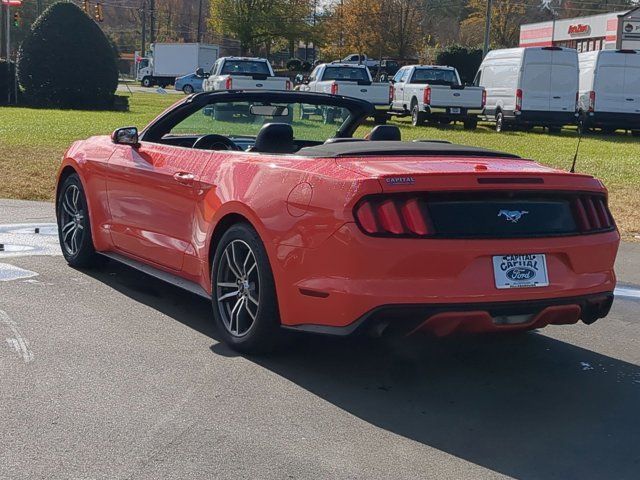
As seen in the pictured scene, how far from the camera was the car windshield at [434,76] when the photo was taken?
30.1m

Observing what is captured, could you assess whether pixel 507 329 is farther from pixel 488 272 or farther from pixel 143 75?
pixel 143 75

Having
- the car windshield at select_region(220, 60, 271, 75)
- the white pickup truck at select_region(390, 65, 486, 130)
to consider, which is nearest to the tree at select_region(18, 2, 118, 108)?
the car windshield at select_region(220, 60, 271, 75)

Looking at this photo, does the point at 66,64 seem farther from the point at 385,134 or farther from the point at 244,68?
the point at 385,134

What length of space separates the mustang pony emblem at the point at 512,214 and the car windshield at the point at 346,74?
2539cm

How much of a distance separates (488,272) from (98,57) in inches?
1273

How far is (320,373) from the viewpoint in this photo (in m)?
5.28

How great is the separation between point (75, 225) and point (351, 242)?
141 inches

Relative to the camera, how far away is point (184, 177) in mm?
6109

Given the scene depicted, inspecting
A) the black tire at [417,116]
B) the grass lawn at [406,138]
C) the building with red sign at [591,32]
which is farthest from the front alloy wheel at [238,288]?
the building with red sign at [591,32]

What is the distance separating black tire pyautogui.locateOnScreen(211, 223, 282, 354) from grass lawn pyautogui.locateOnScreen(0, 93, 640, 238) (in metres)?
2.09

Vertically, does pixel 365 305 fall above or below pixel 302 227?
below

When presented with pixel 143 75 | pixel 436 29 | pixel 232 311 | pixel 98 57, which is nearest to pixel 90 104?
pixel 98 57

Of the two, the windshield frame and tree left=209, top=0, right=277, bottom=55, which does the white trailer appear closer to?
tree left=209, top=0, right=277, bottom=55

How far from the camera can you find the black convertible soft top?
5.41 metres
